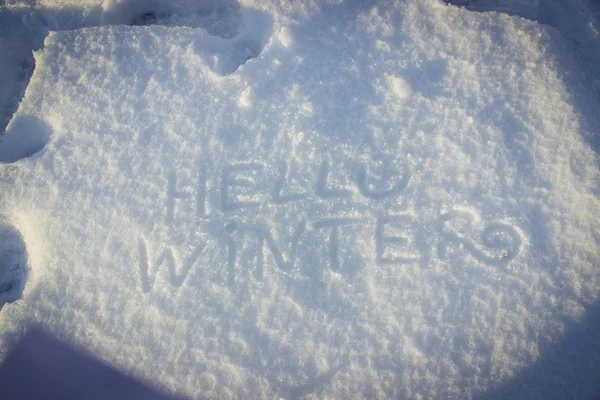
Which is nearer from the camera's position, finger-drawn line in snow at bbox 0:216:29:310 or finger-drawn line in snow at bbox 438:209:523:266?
finger-drawn line in snow at bbox 438:209:523:266

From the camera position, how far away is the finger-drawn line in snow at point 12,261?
1.05 meters

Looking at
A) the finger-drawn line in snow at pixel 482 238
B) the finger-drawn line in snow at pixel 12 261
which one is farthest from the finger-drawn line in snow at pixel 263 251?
the finger-drawn line in snow at pixel 12 261

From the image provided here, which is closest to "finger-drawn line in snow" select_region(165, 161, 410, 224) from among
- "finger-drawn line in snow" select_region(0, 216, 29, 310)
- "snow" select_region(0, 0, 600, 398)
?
"snow" select_region(0, 0, 600, 398)

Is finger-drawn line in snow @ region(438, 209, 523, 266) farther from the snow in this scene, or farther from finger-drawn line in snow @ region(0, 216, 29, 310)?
finger-drawn line in snow @ region(0, 216, 29, 310)

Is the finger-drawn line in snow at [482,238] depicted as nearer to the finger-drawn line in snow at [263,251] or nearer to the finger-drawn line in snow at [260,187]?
the finger-drawn line in snow at [260,187]

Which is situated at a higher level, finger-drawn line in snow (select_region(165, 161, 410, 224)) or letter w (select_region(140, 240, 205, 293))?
finger-drawn line in snow (select_region(165, 161, 410, 224))

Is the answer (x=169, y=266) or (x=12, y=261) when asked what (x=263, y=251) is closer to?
(x=169, y=266)

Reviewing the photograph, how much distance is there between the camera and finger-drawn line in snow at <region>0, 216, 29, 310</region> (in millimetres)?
1047

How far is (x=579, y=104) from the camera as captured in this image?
37.1 inches

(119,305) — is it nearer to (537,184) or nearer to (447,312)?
(447,312)

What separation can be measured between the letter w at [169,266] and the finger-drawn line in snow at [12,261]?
386 millimetres

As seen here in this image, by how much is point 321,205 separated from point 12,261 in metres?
0.94

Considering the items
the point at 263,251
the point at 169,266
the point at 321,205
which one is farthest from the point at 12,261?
the point at 321,205

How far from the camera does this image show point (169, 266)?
0.96 m
